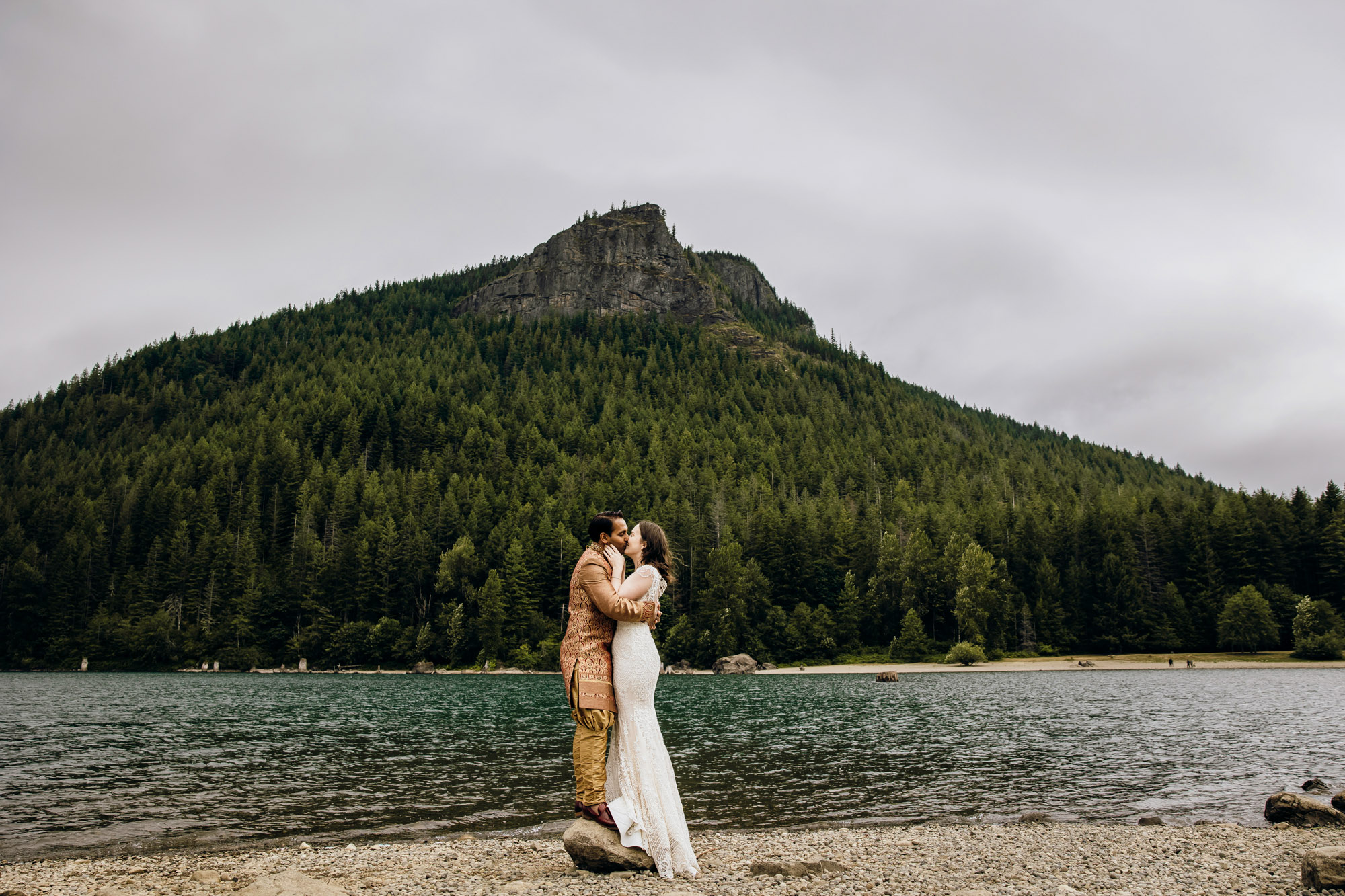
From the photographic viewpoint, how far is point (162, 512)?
128m

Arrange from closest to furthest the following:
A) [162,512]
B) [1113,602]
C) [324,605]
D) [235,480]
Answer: [1113,602]
[324,605]
[162,512]
[235,480]

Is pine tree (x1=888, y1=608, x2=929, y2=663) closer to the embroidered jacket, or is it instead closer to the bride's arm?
the embroidered jacket

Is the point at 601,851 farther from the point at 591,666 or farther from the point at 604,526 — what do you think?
the point at 604,526

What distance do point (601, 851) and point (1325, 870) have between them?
10014 mm

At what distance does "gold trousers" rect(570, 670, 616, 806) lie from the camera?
1030cm

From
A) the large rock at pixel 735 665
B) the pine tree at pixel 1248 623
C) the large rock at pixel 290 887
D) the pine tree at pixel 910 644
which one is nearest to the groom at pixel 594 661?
the large rock at pixel 290 887

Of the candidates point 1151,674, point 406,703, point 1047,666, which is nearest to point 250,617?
point 406,703

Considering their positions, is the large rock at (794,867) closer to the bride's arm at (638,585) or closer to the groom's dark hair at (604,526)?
the bride's arm at (638,585)

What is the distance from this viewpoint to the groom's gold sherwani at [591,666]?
10227 millimetres

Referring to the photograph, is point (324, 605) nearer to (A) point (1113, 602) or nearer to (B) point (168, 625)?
(B) point (168, 625)

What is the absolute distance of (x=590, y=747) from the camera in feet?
34.2

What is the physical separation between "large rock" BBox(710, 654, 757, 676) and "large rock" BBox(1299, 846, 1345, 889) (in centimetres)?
8581

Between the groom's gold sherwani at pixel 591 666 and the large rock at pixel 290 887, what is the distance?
3.33 m

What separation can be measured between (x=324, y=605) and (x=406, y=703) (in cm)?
6800
